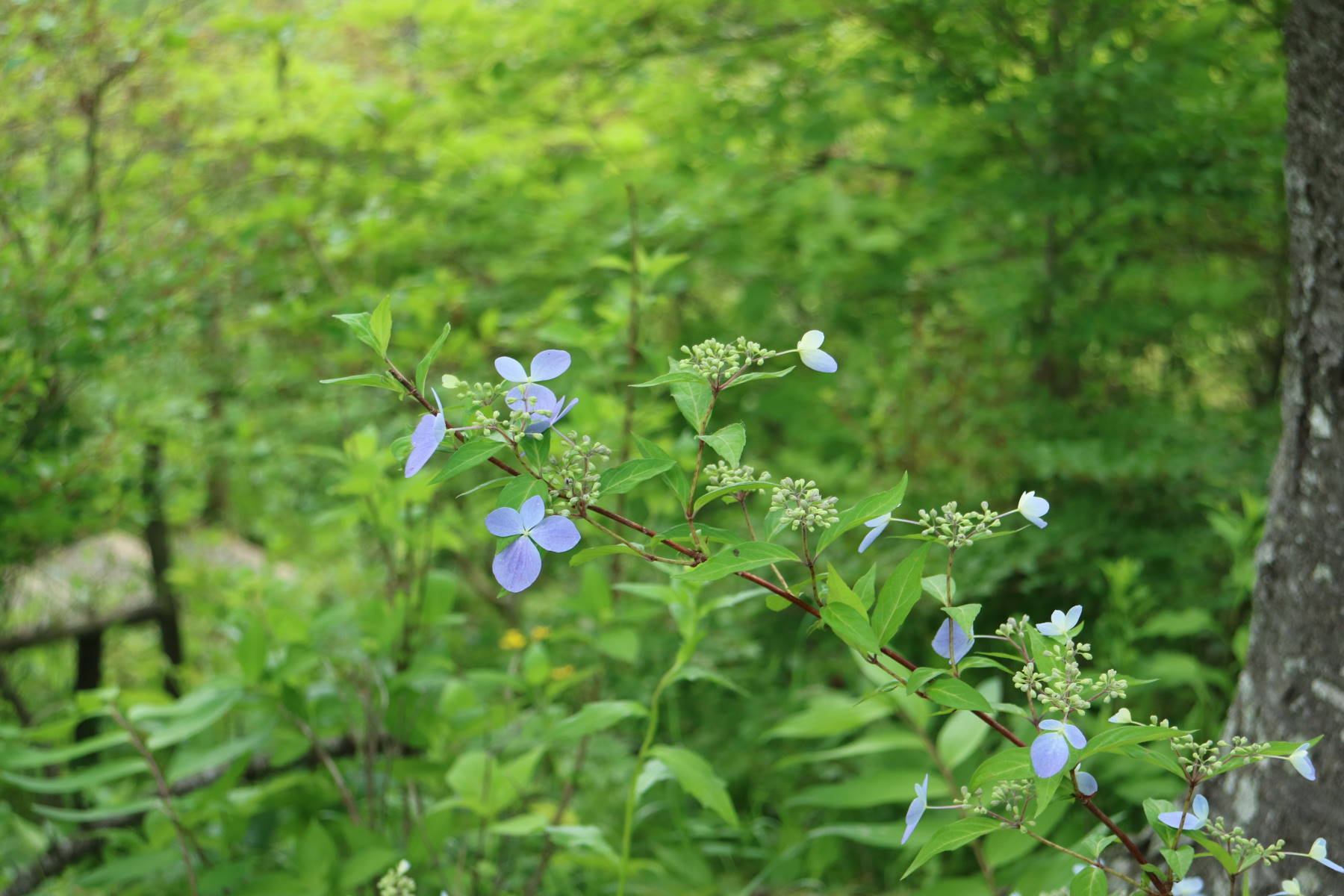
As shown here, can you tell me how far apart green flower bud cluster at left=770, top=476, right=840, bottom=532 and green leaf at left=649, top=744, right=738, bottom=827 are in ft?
2.53

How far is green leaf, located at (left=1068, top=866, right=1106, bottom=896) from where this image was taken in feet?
2.85

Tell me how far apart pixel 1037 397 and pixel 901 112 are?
156cm

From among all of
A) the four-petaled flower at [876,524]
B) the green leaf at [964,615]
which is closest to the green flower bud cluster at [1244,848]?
the green leaf at [964,615]

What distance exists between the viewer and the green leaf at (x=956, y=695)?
2.62 feet

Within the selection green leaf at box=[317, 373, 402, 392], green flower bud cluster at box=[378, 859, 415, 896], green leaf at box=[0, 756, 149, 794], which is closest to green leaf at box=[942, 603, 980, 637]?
green leaf at box=[317, 373, 402, 392]

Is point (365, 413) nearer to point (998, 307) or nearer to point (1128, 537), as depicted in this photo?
point (998, 307)

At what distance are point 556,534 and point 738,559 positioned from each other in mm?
144

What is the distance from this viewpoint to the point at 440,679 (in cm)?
212

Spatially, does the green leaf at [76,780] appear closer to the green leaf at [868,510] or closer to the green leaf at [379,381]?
the green leaf at [379,381]

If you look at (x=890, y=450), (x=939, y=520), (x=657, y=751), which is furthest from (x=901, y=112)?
(x=939, y=520)

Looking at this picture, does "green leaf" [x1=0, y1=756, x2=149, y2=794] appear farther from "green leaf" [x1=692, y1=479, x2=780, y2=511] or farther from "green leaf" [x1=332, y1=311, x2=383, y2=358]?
"green leaf" [x1=692, y1=479, x2=780, y2=511]

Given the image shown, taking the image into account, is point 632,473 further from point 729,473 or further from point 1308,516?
point 1308,516

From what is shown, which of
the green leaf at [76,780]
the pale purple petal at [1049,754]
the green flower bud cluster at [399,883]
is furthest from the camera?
the green leaf at [76,780]

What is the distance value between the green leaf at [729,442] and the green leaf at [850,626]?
0.14m
